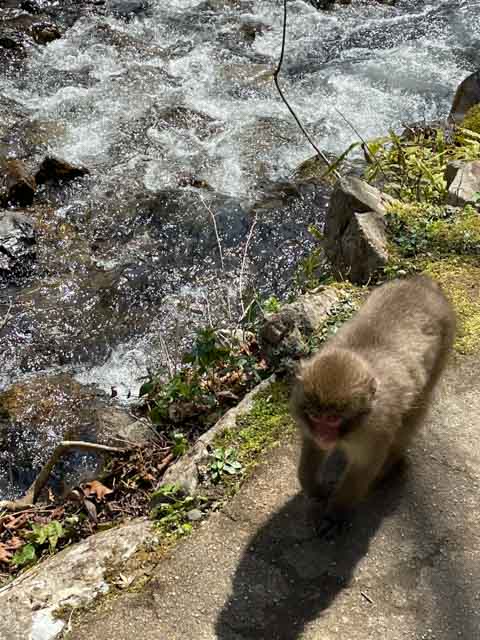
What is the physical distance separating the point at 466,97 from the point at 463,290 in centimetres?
472

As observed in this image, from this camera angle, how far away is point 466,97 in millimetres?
8906

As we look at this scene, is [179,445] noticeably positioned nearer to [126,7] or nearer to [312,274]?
[312,274]

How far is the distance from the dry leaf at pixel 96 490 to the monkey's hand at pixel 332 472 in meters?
1.43

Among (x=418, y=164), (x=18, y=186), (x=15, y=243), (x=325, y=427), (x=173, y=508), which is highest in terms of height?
(x=325, y=427)

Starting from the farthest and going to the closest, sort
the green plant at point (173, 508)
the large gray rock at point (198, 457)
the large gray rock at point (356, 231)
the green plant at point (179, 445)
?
1. the large gray rock at point (356, 231)
2. the green plant at point (179, 445)
3. the large gray rock at point (198, 457)
4. the green plant at point (173, 508)

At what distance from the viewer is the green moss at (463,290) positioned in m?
4.54

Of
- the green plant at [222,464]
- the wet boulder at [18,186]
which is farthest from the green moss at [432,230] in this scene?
the wet boulder at [18,186]

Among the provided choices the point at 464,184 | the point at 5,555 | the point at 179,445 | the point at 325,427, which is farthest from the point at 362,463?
the point at 464,184

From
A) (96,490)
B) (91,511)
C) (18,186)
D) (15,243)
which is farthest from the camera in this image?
(18,186)

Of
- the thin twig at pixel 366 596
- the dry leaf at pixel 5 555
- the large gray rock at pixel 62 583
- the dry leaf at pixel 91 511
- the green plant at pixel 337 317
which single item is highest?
the green plant at pixel 337 317

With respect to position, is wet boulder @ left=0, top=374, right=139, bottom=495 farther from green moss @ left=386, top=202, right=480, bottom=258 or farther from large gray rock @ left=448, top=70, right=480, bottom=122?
large gray rock @ left=448, top=70, right=480, bottom=122

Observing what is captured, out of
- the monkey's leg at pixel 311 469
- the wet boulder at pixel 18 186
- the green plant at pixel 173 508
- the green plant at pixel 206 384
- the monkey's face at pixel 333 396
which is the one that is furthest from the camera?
the wet boulder at pixel 18 186

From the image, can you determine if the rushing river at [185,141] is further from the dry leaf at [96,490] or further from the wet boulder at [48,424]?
the dry leaf at [96,490]

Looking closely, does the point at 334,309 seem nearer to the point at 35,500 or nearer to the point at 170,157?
the point at 35,500
